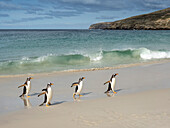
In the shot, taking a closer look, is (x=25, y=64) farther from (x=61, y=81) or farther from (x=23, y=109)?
(x=23, y=109)

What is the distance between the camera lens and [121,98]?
6246mm

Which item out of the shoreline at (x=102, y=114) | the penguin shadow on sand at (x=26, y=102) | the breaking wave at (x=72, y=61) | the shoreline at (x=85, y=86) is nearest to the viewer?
the shoreline at (x=102, y=114)

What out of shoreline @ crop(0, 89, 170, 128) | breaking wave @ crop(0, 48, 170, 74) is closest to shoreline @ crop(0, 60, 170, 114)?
shoreline @ crop(0, 89, 170, 128)

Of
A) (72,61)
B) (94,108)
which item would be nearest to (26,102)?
(94,108)

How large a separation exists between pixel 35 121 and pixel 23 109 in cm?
107

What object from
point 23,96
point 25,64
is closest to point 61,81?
point 23,96

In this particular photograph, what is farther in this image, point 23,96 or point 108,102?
point 23,96

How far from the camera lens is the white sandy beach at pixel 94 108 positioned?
4477 millimetres

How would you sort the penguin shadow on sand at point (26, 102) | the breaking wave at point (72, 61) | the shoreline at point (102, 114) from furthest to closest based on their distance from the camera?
the breaking wave at point (72, 61) → the penguin shadow on sand at point (26, 102) → the shoreline at point (102, 114)

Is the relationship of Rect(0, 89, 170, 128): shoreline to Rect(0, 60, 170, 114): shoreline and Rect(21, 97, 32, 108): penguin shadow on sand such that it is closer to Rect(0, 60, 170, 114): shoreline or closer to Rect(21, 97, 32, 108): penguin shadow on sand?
Rect(21, 97, 32, 108): penguin shadow on sand

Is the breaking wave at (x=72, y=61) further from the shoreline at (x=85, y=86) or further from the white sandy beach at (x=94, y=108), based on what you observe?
the white sandy beach at (x=94, y=108)

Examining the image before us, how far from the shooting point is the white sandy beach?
14.7ft

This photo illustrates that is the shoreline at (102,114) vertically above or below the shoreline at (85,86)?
above

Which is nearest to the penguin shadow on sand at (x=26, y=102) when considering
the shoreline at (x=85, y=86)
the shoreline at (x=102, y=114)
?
the shoreline at (x=85, y=86)
